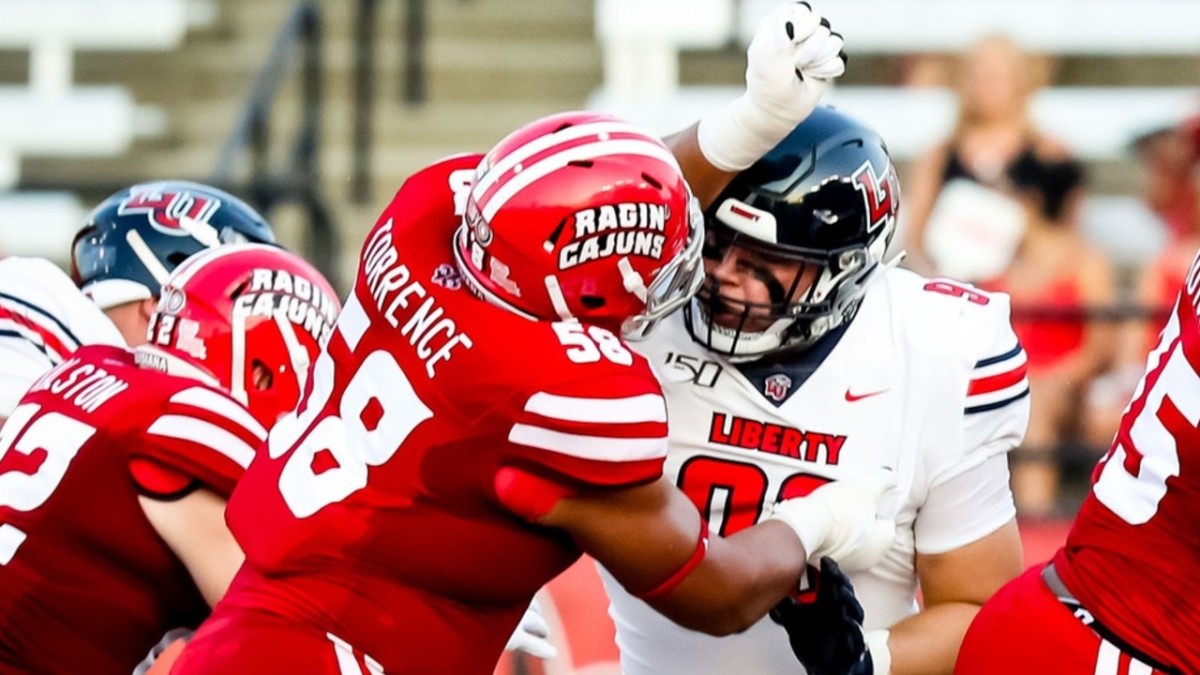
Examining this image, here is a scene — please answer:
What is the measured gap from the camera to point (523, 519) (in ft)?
8.99

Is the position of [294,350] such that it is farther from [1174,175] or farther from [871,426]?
[1174,175]

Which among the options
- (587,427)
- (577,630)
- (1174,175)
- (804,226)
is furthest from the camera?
(1174,175)

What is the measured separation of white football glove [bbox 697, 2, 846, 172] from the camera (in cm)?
303

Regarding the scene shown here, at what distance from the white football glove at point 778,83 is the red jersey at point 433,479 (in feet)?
1.62

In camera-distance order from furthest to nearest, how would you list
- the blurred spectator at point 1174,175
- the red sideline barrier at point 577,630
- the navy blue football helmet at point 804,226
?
the blurred spectator at point 1174,175 < the red sideline barrier at point 577,630 < the navy blue football helmet at point 804,226

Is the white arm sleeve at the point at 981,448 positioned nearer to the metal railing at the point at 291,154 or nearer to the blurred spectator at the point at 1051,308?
the blurred spectator at the point at 1051,308

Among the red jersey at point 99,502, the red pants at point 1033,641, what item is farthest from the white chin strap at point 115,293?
the red pants at point 1033,641

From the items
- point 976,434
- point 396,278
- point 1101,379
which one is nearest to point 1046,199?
point 1101,379

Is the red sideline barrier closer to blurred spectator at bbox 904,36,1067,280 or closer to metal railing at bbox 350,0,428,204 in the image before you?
blurred spectator at bbox 904,36,1067,280

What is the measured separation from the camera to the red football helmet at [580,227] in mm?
2762

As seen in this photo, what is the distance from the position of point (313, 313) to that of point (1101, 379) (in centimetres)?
408

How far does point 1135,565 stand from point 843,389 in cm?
64

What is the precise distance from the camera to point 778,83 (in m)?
3.02

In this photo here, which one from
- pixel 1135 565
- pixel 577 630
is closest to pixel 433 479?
pixel 1135 565
